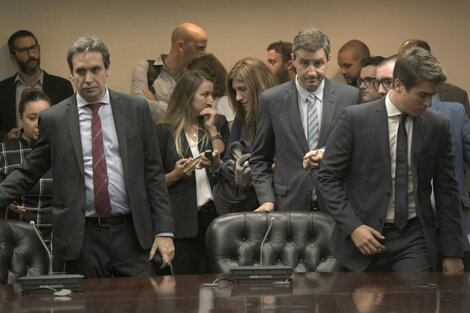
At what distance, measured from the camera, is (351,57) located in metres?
7.59

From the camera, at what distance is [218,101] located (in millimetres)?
6328

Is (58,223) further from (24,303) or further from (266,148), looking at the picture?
(266,148)

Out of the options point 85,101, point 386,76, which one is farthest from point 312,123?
point 85,101

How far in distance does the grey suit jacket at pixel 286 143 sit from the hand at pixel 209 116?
0.64 metres

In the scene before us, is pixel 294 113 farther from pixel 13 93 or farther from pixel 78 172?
pixel 13 93

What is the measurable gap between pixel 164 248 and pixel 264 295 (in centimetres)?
114

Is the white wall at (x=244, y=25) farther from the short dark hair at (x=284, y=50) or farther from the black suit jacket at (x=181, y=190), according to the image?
the black suit jacket at (x=181, y=190)

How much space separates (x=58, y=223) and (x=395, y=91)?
69.3 inches

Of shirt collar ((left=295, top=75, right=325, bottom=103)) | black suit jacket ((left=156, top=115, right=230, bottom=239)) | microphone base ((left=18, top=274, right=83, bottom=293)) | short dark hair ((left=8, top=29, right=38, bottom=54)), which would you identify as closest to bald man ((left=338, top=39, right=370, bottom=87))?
black suit jacket ((left=156, top=115, right=230, bottom=239))

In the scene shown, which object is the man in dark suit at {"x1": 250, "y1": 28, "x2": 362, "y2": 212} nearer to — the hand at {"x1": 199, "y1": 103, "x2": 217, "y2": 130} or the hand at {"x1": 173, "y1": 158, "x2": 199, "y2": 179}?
the hand at {"x1": 173, "y1": 158, "x2": 199, "y2": 179}

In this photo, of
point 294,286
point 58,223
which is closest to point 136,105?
point 58,223

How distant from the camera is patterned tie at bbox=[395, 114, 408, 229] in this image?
4047 millimetres

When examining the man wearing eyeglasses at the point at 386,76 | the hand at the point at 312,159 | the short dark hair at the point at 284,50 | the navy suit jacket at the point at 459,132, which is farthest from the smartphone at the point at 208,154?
the short dark hair at the point at 284,50

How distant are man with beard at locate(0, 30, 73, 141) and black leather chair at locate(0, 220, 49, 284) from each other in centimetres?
337
